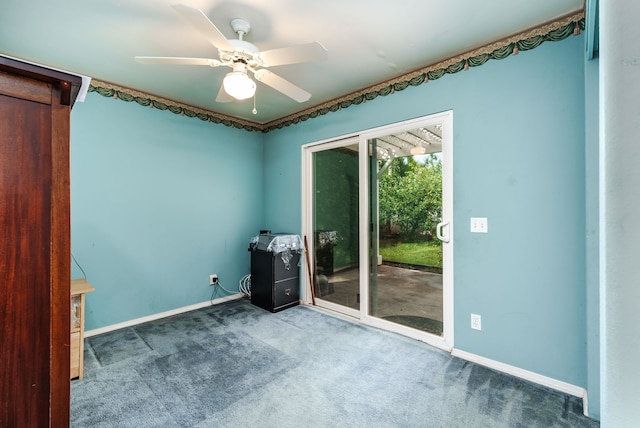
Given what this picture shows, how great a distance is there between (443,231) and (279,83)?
71.6 inches

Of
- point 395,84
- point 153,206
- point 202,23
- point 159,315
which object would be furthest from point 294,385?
point 395,84

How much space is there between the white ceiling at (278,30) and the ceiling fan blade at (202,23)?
274 millimetres

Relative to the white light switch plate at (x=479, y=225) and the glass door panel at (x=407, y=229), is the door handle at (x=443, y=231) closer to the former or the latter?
the glass door panel at (x=407, y=229)

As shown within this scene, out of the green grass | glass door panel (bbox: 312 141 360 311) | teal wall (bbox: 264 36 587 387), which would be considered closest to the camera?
teal wall (bbox: 264 36 587 387)

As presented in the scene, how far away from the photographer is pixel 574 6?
189 cm

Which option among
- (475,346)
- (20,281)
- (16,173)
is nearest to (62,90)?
(16,173)

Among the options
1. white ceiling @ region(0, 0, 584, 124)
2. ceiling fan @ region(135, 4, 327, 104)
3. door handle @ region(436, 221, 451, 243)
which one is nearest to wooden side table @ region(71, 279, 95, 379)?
ceiling fan @ region(135, 4, 327, 104)

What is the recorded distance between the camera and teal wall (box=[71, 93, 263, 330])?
2.89 metres

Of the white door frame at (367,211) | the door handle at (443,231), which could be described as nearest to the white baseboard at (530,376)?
the white door frame at (367,211)

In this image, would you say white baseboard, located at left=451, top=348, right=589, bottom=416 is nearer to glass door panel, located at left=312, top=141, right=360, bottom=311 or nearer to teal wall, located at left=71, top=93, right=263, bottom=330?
glass door panel, located at left=312, top=141, right=360, bottom=311

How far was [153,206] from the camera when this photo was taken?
3301mm

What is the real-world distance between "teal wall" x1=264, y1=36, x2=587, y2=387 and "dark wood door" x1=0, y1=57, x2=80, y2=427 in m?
2.50

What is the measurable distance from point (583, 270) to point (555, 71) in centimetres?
138

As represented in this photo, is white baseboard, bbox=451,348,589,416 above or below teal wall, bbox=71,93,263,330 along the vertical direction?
below
